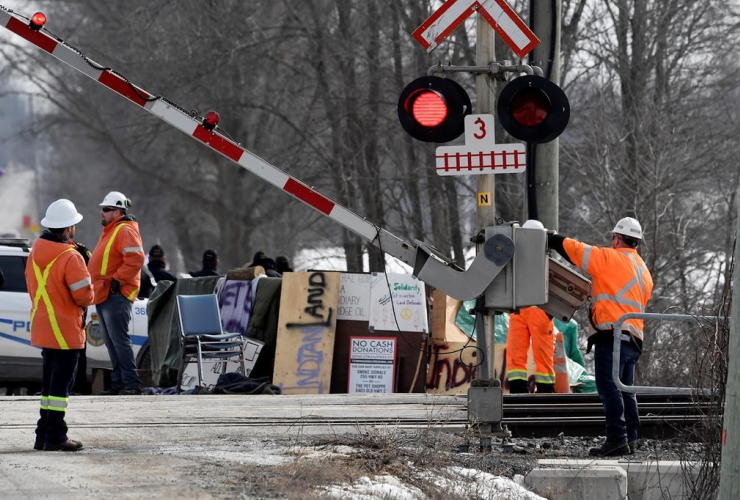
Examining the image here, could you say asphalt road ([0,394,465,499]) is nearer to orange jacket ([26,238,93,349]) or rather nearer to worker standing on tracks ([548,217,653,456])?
orange jacket ([26,238,93,349])

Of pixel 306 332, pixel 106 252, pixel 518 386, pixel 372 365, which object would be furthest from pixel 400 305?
pixel 106 252

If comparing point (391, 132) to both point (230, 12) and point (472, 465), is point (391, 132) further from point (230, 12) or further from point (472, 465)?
point (472, 465)

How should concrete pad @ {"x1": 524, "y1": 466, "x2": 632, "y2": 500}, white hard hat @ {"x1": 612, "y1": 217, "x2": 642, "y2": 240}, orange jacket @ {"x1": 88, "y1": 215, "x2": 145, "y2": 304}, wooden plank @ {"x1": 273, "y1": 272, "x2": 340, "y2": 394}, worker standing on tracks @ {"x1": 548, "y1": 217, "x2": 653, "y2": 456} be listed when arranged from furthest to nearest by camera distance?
wooden plank @ {"x1": 273, "y1": 272, "x2": 340, "y2": 394}, orange jacket @ {"x1": 88, "y1": 215, "x2": 145, "y2": 304}, white hard hat @ {"x1": 612, "y1": 217, "x2": 642, "y2": 240}, worker standing on tracks @ {"x1": 548, "y1": 217, "x2": 653, "y2": 456}, concrete pad @ {"x1": 524, "y1": 466, "x2": 632, "y2": 500}

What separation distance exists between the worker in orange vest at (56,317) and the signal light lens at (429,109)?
8.87 feet

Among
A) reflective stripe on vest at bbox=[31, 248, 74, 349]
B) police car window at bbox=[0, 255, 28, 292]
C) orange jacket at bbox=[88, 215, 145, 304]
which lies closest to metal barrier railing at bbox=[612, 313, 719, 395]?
reflective stripe on vest at bbox=[31, 248, 74, 349]

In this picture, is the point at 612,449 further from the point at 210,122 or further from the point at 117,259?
the point at 117,259

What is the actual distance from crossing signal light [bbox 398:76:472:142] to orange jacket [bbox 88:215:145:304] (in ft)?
18.4

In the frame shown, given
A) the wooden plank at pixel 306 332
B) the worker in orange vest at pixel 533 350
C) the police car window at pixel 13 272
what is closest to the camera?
the worker in orange vest at pixel 533 350

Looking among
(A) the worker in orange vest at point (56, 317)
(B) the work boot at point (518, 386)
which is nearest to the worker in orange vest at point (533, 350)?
(B) the work boot at point (518, 386)

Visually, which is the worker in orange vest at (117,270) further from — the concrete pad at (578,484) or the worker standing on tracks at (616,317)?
the concrete pad at (578,484)

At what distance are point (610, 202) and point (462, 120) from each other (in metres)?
12.2

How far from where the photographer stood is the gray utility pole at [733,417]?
6820 mm

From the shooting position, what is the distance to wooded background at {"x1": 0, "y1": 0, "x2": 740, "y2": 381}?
21922 millimetres

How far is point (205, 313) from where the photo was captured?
→ 15.7 meters
